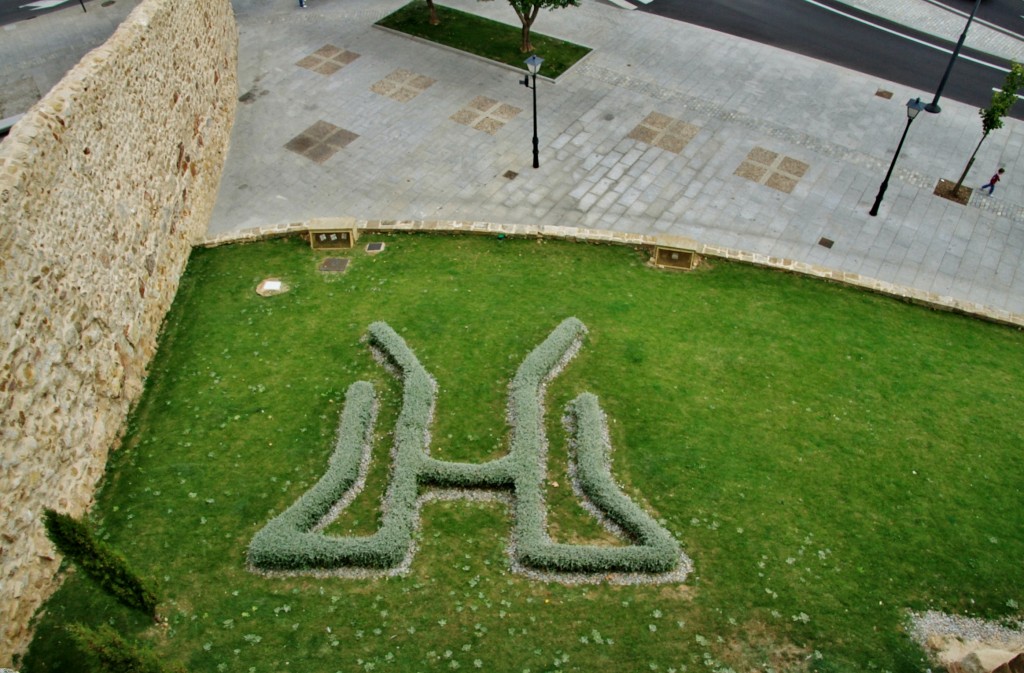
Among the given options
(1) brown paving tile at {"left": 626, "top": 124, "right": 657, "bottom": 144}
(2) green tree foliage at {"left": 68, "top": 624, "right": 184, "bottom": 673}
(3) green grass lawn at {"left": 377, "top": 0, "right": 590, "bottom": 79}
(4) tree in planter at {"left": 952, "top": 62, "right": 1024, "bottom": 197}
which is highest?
(4) tree in planter at {"left": 952, "top": 62, "right": 1024, "bottom": 197}

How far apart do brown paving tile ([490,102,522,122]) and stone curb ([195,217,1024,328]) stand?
6.79 meters

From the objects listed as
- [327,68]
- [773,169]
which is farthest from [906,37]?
[327,68]

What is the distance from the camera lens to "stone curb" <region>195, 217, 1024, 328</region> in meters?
21.3

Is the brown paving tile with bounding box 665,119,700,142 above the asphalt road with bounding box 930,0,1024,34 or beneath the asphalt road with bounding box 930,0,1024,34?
beneath

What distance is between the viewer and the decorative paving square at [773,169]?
2581 centimetres

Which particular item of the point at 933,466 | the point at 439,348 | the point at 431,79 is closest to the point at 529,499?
the point at 439,348

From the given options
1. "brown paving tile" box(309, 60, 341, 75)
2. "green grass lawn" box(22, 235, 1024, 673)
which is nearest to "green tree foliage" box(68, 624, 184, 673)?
"green grass lawn" box(22, 235, 1024, 673)

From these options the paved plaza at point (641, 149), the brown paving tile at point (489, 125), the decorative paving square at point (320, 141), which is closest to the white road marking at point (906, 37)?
the paved plaza at point (641, 149)

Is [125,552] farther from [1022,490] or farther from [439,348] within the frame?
[1022,490]

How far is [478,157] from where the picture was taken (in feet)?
87.6

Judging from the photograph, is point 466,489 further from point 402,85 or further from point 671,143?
point 402,85

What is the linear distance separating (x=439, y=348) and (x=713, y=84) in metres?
18.7

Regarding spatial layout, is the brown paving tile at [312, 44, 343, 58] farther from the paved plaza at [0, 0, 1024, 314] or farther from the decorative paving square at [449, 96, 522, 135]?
the decorative paving square at [449, 96, 522, 135]

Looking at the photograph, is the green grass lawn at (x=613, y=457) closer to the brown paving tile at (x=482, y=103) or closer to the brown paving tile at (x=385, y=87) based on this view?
the brown paving tile at (x=482, y=103)
